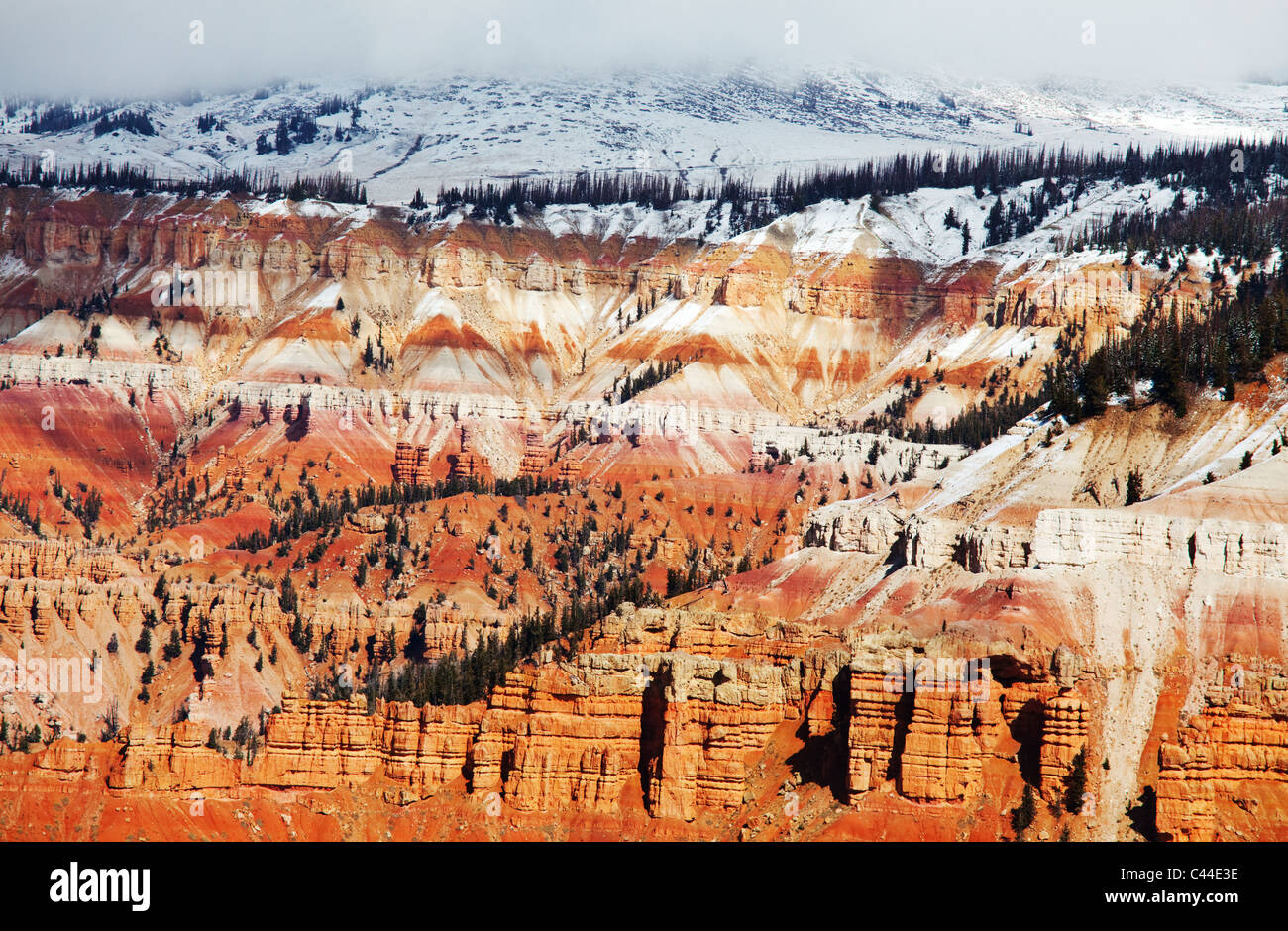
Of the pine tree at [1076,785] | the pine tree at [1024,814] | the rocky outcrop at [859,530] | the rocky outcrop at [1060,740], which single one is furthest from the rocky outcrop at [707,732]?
the rocky outcrop at [859,530]

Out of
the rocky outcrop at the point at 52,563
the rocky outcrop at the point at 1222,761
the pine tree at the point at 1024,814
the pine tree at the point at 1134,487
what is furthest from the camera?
the rocky outcrop at the point at 52,563

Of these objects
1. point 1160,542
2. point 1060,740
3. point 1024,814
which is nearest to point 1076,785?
point 1060,740

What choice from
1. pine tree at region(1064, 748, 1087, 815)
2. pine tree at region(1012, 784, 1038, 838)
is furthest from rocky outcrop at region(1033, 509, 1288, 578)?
pine tree at region(1012, 784, 1038, 838)

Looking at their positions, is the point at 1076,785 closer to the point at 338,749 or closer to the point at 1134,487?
the point at 338,749

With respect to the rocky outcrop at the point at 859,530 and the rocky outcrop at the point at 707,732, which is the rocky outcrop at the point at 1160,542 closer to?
the rocky outcrop at the point at 859,530

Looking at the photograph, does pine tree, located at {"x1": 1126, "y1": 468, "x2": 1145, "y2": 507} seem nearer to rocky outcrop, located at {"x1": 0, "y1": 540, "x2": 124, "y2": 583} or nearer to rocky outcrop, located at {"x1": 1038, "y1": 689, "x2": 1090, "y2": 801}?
rocky outcrop, located at {"x1": 1038, "y1": 689, "x2": 1090, "y2": 801}

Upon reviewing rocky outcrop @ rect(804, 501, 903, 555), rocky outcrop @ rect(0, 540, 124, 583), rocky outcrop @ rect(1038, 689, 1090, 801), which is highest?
rocky outcrop @ rect(1038, 689, 1090, 801)

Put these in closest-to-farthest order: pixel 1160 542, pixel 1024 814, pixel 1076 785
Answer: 1. pixel 1024 814
2. pixel 1076 785
3. pixel 1160 542

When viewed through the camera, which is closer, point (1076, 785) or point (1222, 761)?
point (1222, 761)

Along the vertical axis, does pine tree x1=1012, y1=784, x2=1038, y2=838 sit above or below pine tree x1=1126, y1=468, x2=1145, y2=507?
below

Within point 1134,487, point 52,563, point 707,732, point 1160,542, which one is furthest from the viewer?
point 52,563
